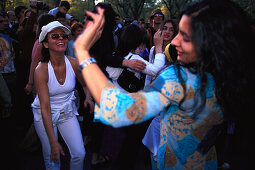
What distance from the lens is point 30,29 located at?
14.5ft

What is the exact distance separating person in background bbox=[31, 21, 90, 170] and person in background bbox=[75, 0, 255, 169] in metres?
1.42

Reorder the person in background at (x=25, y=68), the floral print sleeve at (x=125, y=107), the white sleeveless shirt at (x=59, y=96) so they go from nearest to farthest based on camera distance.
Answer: the floral print sleeve at (x=125, y=107), the white sleeveless shirt at (x=59, y=96), the person in background at (x=25, y=68)

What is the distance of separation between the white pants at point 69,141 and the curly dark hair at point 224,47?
176 cm

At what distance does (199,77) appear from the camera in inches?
43.8

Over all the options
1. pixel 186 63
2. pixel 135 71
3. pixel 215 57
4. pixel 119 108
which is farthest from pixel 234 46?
pixel 135 71

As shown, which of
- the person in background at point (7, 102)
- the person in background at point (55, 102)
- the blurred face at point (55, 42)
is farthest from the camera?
the person in background at point (7, 102)

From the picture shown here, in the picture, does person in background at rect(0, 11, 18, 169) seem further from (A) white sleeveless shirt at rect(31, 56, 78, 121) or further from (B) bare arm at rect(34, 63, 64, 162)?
(B) bare arm at rect(34, 63, 64, 162)

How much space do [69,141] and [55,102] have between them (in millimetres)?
525

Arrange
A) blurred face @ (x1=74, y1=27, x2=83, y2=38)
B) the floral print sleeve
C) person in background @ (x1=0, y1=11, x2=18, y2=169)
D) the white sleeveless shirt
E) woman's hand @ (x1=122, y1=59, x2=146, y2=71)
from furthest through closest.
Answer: blurred face @ (x1=74, y1=27, x2=83, y2=38), person in background @ (x1=0, y1=11, x2=18, y2=169), woman's hand @ (x1=122, y1=59, x2=146, y2=71), the white sleeveless shirt, the floral print sleeve

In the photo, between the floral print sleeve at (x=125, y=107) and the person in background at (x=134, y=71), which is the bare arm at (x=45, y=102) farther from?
the floral print sleeve at (x=125, y=107)

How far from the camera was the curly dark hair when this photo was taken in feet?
3.34

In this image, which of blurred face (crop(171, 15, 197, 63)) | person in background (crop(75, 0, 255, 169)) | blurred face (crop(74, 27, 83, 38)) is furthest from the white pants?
blurred face (crop(74, 27, 83, 38))

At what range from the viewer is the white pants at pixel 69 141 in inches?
91.2

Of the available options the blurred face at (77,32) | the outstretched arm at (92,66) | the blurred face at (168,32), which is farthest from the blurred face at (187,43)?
the blurred face at (77,32)
